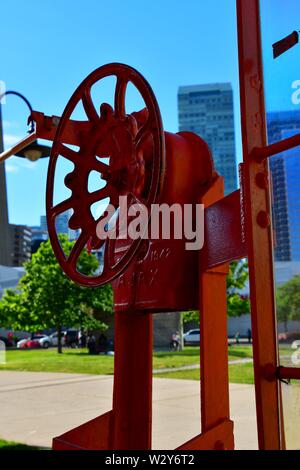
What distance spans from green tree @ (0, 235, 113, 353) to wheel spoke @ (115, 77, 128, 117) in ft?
66.6

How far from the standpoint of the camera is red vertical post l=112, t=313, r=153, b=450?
103 inches

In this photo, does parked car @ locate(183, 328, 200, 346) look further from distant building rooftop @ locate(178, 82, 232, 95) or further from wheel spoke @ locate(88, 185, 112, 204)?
distant building rooftop @ locate(178, 82, 232, 95)

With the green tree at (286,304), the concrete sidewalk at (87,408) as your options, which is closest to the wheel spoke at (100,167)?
the green tree at (286,304)

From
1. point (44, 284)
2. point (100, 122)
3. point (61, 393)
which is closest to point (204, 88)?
point (44, 284)

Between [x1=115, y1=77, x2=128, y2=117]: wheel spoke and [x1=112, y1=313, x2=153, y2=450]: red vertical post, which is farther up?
[x1=115, y1=77, x2=128, y2=117]: wheel spoke

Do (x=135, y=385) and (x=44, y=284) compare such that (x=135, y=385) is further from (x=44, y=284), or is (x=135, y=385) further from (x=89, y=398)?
(x=44, y=284)

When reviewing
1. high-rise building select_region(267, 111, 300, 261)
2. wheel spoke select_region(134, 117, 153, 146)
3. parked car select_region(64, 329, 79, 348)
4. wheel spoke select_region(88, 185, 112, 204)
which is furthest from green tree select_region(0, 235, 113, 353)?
high-rise building select_region(267, 111, 300, 261)

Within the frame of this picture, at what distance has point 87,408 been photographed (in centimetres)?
812

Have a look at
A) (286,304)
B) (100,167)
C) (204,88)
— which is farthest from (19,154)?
(204,88)

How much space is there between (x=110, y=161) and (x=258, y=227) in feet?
3.12

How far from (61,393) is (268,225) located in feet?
30.1

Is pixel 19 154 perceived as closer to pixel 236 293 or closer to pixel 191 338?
pixel 236 293

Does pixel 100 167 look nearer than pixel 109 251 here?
Yes

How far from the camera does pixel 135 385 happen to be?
2.63m
